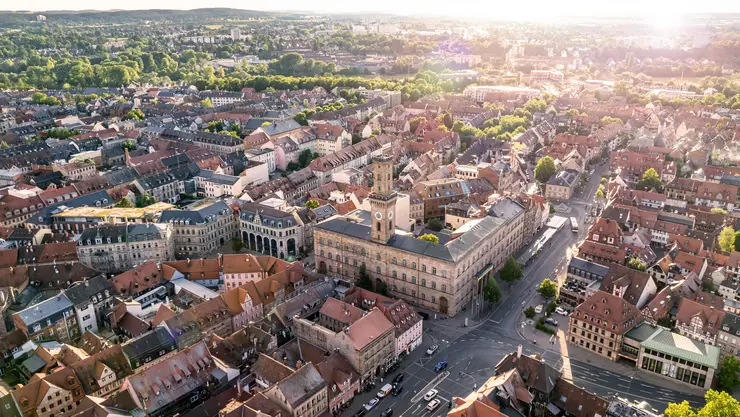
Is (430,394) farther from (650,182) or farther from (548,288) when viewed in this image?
(650,182)

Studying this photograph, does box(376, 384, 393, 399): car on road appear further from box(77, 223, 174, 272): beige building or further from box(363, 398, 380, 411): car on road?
box(77, 223, 174, 272): beige building

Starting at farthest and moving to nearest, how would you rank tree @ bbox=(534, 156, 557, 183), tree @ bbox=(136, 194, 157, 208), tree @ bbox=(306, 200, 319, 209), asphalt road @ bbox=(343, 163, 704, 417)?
tree @ bbox=(534, 156, 557, 183), tree @ bbox=(136, 194, 157, 208), tree @ bbox=(306, 200, 319, 209), asphalt road @ bbox=(343, 163, 704, 417)

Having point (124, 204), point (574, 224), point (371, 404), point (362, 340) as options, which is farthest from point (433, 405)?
point (124, 204)

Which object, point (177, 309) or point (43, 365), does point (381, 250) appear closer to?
point (177, 309)

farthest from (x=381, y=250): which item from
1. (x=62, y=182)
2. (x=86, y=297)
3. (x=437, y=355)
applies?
(x=62, y=182)

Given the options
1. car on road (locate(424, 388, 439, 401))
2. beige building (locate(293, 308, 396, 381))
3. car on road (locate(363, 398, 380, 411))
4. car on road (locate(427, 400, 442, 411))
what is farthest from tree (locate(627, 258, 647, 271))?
car on road (locate(363, 398, 380, 411))

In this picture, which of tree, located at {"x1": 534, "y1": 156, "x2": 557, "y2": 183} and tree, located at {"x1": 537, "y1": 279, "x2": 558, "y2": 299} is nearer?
tree, located at {"x1": 537, "y1": 279, "x2": 558, "y2": 299}
